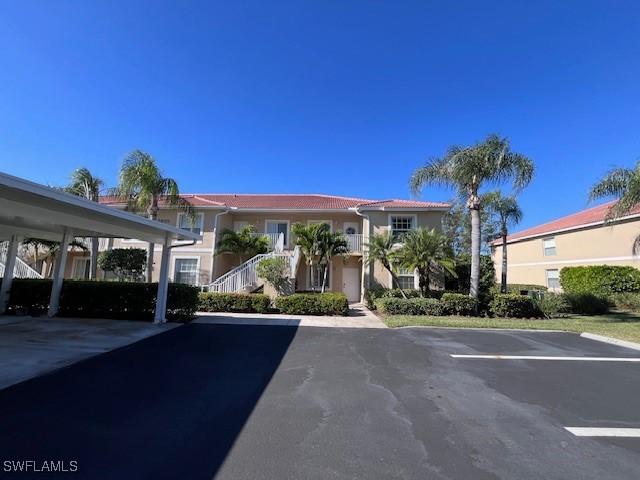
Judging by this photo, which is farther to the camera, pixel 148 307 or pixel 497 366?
pixel 148 307

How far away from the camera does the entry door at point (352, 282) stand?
20797 mm

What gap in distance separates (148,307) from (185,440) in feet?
31.8

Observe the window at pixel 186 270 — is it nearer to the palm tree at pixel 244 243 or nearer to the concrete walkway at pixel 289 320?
the palm tree at pixel 244 243

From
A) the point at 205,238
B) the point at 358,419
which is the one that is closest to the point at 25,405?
the point at 358,419

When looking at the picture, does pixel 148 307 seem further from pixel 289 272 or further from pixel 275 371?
pixel 275 371

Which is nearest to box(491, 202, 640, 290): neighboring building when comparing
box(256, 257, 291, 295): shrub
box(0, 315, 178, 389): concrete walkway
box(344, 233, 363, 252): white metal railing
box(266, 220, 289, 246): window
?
box(344, 233, 363, 252): white metal railing

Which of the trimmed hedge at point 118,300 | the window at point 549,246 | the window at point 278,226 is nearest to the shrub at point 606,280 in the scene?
the window at point 549,246

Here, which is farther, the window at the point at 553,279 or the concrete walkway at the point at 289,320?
the window at the point at 553,279

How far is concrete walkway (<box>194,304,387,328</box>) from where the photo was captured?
11.8m

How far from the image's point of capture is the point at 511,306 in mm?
15305

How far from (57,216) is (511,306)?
56.6 ft

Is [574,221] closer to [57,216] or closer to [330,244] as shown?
[330,244]

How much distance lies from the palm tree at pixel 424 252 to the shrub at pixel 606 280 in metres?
9.43

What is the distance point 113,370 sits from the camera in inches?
227
